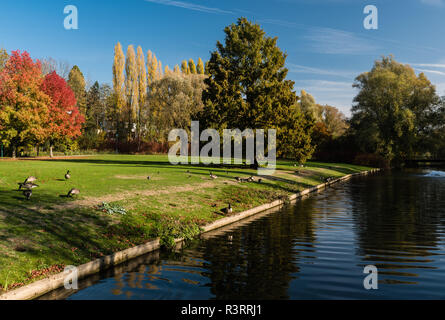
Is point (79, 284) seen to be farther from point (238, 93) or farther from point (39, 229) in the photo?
point (238, 93)

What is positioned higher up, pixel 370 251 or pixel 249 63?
pixel 249 63

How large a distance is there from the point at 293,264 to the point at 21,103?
158ft

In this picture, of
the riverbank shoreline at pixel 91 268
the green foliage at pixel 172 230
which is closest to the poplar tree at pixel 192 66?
the riverbank shoreline at pixel 91 268

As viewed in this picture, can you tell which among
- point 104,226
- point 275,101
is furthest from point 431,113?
point 104,226

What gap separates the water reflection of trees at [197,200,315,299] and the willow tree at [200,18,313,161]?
72.1 feet

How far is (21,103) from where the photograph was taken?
157ft

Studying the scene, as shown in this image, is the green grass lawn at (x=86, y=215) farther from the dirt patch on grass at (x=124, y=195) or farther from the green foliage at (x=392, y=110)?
the green foliage at (x=392, y=110)

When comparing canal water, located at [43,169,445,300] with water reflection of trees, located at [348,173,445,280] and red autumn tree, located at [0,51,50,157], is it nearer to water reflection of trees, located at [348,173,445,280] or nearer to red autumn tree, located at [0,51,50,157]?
water reflection of trees, located at [348,173,445,280]

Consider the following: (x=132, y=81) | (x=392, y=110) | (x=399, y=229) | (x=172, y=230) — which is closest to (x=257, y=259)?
(x=172, y=230)

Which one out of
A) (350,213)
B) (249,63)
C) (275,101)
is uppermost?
(249,63)

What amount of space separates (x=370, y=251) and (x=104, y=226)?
9.74 meters

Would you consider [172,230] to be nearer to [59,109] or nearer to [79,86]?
[59,109]

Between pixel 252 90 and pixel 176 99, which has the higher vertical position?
pixel 176 99
